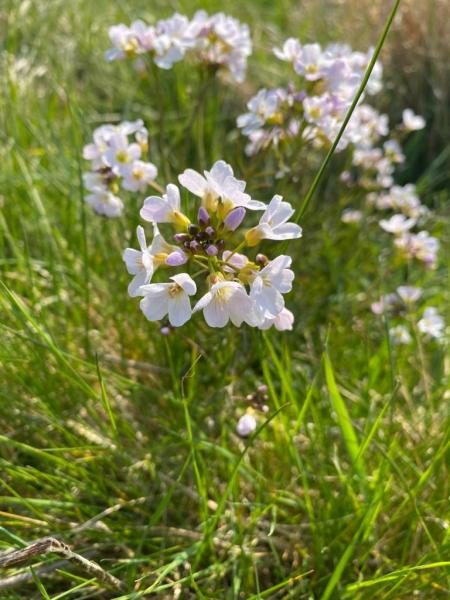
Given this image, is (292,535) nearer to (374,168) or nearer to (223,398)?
(223,398)

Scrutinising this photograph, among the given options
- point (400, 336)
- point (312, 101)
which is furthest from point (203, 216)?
point (400, 336)

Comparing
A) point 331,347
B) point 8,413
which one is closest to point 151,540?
point 8,413

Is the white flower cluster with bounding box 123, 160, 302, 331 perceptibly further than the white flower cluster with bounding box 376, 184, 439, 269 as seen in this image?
No

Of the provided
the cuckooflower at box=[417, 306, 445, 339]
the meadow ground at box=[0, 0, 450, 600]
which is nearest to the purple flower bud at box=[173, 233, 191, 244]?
the meadow ground at box=[0, 0, 450, 600]

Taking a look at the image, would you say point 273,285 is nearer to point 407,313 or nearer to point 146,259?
point 146,259

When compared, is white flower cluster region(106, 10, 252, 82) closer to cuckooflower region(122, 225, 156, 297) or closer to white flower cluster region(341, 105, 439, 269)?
white flower cluster region(341, 105, 439, 269)
